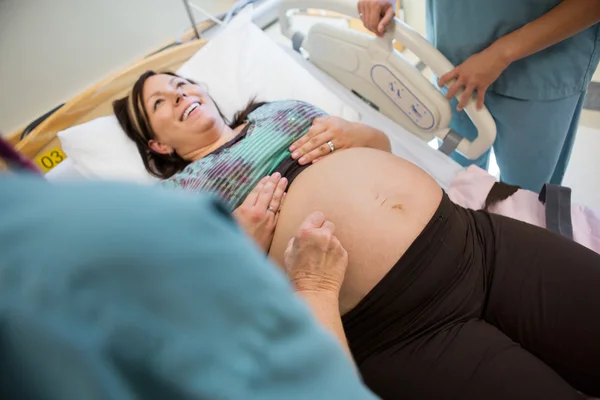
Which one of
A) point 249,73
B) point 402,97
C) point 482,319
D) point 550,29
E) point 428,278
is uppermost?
point 550,29

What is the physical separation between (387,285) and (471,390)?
0.84 feet

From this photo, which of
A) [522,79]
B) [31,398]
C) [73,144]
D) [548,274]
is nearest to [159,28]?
A: [73,144]

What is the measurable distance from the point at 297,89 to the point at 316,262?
→ 3.57ft

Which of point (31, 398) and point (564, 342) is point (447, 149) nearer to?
point (564, 342)

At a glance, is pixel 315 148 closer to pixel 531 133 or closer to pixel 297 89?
pixel 297 89

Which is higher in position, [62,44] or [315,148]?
[62,44]

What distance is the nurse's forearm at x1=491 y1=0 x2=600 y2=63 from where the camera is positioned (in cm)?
106

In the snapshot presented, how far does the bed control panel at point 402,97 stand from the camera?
1.48m

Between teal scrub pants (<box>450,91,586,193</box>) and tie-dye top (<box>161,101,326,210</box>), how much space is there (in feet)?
1.95

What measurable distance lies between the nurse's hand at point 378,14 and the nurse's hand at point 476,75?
26 centimetres

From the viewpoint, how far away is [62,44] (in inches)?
75.6

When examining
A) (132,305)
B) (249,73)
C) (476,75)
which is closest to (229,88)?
(249,73)

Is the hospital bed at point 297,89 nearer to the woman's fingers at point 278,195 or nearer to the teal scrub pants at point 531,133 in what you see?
the teal scrub pants at point 531,133

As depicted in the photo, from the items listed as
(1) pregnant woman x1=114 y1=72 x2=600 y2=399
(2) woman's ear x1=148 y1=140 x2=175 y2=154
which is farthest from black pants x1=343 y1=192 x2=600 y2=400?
(2) woman's ear x1=148 y1=140 x2=175 y2=154
